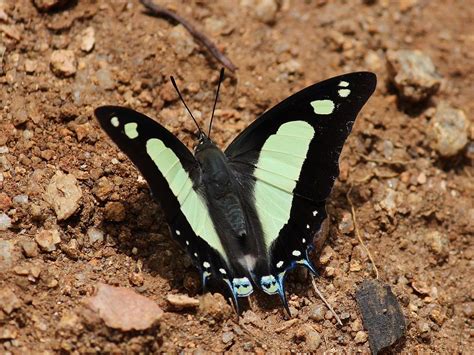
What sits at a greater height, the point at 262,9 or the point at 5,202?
the point at 262,9

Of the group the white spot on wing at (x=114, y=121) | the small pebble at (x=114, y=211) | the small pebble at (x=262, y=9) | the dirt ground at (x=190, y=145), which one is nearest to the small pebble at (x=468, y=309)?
the dirt ground at (x=190, y=145)


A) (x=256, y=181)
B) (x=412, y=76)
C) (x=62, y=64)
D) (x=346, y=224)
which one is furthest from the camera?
(x=412, y=76)

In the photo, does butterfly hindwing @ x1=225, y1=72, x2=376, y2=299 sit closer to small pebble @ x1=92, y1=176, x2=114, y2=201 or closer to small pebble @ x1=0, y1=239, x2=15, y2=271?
small pebble @ x1=92, y1=176, x2=114, y2=201

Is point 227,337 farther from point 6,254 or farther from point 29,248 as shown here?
point 6,254

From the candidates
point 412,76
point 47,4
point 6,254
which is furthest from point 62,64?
point 412,76

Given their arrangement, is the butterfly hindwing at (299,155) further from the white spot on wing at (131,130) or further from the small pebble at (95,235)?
the small pebble at (95,235)

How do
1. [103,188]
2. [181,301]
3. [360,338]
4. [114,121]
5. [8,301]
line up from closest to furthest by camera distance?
[8,301] < [114,121] < [181,301] < [360,338] < [103,188]
